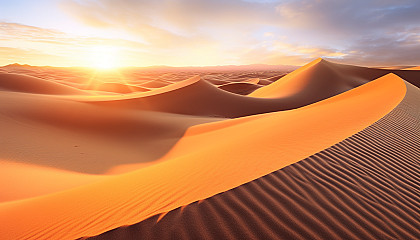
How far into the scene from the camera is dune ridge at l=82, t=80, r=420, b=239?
1950 millimetres

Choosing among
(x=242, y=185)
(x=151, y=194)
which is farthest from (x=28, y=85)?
(x=242, y=185)

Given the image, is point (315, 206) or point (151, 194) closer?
point (315, 206)

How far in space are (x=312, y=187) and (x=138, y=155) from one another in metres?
6.21

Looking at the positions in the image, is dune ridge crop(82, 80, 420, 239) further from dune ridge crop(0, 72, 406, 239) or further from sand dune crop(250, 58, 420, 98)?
sand dune crop(250, 58, 420, 98)

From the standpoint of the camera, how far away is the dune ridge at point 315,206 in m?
1.95

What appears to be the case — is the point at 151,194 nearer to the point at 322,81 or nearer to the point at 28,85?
the point at 28,85

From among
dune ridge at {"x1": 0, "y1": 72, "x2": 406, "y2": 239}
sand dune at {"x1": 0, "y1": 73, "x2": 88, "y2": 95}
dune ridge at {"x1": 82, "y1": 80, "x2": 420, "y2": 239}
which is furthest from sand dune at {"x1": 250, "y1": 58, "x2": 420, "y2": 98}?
sand dune at {"x1": 0, "y1": 73, "x2": 88, "y2": 95}

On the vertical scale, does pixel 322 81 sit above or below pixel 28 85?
below

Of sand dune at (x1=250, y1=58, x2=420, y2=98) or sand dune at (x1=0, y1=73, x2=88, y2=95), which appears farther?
sand dune at (x1=250, y1=58, x2=420, y2=98)

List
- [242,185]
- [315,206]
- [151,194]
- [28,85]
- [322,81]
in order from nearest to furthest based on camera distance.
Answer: [315,206]
[242,185]
[151,194]
[28,85]
[322,81]

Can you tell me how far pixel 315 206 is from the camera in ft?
7.65

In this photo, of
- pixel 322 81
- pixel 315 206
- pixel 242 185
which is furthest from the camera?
pixel 322 81

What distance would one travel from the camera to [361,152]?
3.62 meters

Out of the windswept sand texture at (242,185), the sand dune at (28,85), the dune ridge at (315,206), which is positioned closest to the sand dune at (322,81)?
the windswept sand texture at (242,185)
